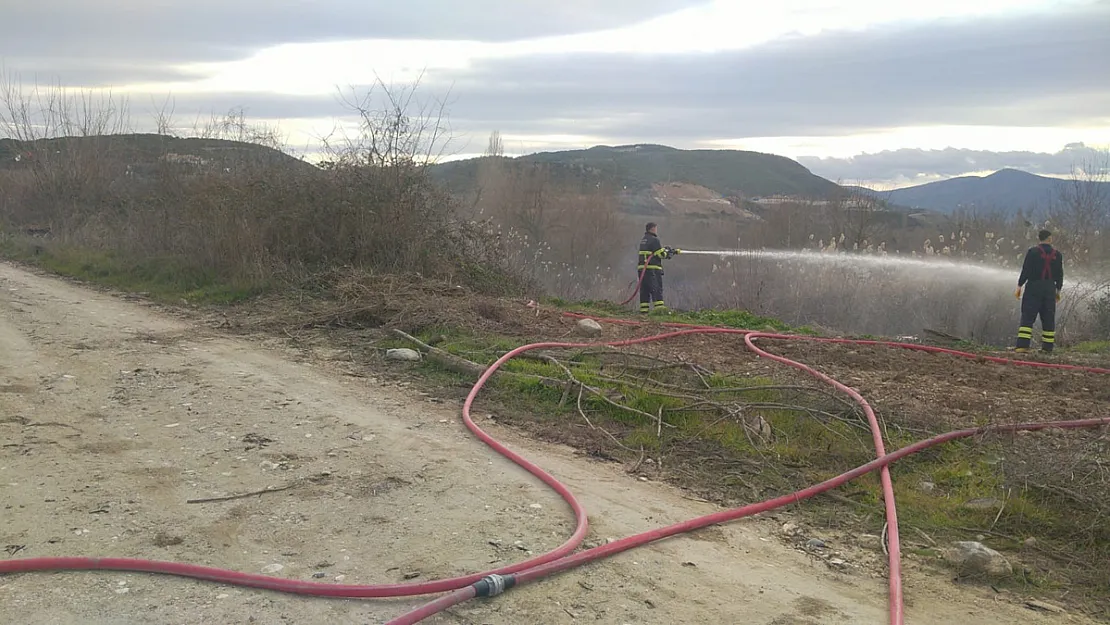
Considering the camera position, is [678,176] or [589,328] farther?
[678,176]

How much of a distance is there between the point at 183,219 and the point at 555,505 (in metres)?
11.6

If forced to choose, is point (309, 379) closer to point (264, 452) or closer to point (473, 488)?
point (264, 452)

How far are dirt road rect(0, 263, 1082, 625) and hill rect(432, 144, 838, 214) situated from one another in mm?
35116

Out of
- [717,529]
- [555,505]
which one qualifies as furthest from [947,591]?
[555,505]

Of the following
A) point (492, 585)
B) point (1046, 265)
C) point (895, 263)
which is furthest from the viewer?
point (895, 263)

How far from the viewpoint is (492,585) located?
11.0 ft

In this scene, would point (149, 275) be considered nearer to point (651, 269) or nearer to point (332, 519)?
point (651, 269)

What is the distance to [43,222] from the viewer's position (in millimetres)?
22172

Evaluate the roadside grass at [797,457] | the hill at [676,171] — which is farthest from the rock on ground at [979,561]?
the hill at [676,171]

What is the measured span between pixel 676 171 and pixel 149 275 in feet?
170

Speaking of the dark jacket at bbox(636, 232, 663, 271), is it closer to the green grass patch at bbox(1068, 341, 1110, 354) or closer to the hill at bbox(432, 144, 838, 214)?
the green grass patch at bbox(1068, 341, 1110, 354)

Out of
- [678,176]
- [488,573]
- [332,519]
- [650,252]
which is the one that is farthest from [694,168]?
[488,573]

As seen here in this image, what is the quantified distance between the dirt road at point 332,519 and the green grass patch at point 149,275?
4.73 metres

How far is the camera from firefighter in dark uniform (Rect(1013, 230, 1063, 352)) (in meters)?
11.2
